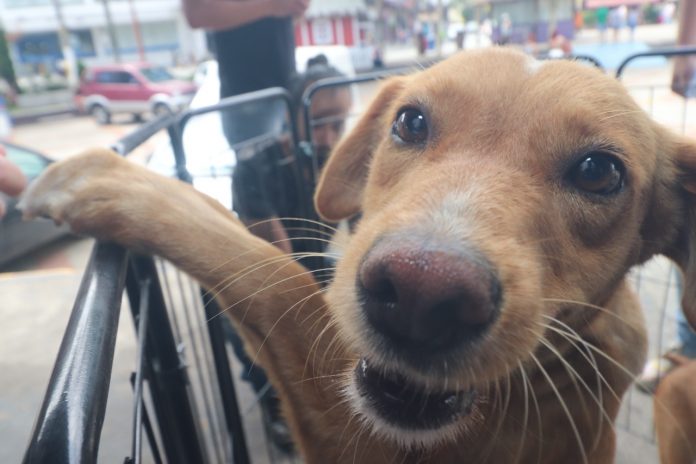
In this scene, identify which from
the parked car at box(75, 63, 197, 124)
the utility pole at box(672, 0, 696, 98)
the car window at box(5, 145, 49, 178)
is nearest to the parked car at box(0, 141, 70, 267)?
the car window at box(5, 145, 49, 178)

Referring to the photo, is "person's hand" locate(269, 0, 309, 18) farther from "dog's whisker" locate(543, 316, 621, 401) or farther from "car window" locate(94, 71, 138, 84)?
"car window" locate(94, 71, 138, 84)

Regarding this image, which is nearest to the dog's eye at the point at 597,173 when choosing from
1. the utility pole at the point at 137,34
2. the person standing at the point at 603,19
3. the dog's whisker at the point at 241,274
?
the dog's whisker at the point at 241,274

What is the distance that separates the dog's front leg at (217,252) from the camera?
4.88 ft

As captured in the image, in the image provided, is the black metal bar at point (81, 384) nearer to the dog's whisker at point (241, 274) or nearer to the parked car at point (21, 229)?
the dog's whisker at point (241, 274)

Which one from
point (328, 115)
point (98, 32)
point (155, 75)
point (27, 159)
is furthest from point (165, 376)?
point (98, 32)

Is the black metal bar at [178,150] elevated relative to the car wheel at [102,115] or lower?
elevated

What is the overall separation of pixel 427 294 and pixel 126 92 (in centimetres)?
2326

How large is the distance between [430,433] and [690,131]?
130 inches

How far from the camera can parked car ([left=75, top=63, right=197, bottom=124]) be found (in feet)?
70.1

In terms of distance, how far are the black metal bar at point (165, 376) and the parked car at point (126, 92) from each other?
20634mm

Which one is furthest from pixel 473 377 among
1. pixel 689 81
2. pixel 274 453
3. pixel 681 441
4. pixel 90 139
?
pixel 90 139

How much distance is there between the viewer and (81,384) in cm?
77

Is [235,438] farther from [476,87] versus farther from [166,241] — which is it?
[476,87]

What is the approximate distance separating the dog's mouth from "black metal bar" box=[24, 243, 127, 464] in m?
0.65
